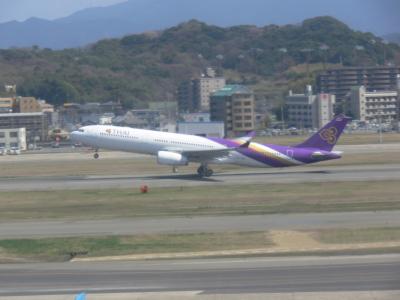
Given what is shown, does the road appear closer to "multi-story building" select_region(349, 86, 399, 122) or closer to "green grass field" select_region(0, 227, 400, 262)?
"green grass field" select_region(0, 227, 400, 262)

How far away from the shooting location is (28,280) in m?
26.2

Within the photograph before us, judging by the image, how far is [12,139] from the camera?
365 feet

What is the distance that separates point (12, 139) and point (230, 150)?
58.8 meters

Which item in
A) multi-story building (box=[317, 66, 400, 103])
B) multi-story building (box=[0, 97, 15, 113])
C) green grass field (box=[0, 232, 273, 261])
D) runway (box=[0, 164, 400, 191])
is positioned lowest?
green grass field (box=[0, 232, 273, 261])

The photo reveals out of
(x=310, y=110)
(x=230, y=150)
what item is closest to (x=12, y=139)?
(x=230, y=150)

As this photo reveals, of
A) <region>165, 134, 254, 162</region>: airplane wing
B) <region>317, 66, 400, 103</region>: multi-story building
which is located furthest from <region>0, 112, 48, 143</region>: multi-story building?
<region>165, 134, 254, 162</region>: airplane wing

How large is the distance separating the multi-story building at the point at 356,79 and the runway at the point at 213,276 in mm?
162472

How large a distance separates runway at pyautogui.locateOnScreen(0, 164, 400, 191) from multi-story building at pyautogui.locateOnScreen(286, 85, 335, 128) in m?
88.2

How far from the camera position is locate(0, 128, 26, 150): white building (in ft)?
363

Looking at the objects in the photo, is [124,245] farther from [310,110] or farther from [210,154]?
[310,110]

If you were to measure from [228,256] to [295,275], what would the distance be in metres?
4.48

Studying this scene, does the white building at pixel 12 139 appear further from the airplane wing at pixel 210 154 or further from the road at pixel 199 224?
the road at pixel 199 224

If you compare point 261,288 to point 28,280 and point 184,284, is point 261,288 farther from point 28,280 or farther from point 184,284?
point 28,280

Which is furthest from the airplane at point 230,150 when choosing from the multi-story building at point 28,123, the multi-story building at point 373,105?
the multi-story building at point 373,105
